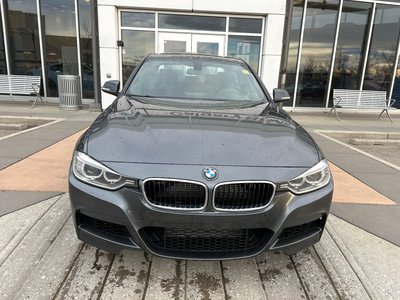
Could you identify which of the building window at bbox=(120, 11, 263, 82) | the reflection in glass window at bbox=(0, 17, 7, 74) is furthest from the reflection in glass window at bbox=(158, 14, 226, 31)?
the reflection in glass window at bbox=(0, 17, 7, 74)

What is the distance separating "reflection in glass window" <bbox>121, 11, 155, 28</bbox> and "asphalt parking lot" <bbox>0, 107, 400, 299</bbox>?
810 cm

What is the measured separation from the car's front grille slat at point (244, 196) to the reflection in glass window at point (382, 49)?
40.0ft

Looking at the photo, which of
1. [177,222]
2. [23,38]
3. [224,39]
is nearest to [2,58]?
[23,38]

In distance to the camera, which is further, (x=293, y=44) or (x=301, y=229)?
(x=293, y=44)

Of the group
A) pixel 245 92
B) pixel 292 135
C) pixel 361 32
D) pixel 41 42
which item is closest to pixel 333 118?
pixel 361 32

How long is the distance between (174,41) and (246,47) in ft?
7.79

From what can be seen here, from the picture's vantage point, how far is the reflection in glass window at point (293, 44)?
462 inches

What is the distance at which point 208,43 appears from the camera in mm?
11352

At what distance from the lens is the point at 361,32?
12.4m

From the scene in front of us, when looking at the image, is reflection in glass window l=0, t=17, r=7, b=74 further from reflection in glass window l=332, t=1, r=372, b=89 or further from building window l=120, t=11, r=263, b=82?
reflection in glass window l=332, t=1, r=372, b=89

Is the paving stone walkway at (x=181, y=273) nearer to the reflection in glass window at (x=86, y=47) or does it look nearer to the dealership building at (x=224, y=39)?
the dealership building at (x=224, y=39)

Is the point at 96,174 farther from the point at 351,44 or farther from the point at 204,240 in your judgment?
the point at 351,44

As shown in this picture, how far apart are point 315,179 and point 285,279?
2.71 feet

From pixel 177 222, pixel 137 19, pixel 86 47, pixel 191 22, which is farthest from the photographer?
pixel 86 47
